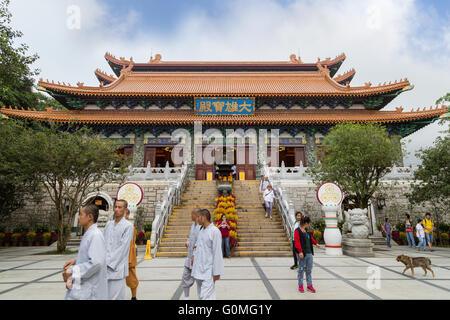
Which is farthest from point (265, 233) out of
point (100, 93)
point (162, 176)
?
point (100, 93)

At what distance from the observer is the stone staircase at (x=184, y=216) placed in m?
8.94

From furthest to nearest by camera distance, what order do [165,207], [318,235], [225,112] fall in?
[225,112], [318,235], [165,207]

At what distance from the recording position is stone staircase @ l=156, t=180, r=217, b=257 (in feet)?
29.3

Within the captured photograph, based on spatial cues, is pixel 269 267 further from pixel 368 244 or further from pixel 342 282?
pixel 368 244

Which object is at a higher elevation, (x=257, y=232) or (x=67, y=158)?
(x=67, y=158)

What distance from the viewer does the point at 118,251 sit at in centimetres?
325

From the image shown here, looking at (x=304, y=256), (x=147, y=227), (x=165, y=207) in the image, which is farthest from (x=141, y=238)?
(x=304, y=256)

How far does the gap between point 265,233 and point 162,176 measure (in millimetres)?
7374

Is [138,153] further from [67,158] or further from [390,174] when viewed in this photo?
[390,174]

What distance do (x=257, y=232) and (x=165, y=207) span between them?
12.8 ft

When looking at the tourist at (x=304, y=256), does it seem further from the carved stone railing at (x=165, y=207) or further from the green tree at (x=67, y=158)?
the green tree at (x=67, y=158)

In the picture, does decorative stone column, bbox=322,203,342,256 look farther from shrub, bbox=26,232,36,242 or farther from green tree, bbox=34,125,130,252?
shrub, bbox=26,232,36,242

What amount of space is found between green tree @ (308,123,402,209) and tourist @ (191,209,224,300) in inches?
340

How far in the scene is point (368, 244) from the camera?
334 inches
